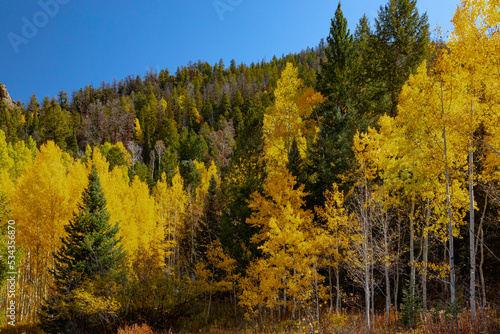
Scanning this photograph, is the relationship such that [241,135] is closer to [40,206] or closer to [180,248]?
[40,206]

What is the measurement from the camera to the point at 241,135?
74.0 ft

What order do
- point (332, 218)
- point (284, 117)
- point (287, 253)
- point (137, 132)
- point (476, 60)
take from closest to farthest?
1. point (476, 60)
2. point (332, 218)
3. point (287, 253)
4. point (284, 117)
5. point (137, 132)

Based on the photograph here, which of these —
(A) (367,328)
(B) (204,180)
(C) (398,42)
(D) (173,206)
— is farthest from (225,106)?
(A) (367,328)

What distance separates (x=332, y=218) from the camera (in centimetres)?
1312

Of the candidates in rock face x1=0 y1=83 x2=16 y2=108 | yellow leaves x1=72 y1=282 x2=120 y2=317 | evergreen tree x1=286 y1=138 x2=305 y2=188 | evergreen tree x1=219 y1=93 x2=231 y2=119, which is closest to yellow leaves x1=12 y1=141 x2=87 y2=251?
yellow leaves x1=72 y1=282 x2=120 y2=317

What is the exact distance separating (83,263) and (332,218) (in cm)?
1395

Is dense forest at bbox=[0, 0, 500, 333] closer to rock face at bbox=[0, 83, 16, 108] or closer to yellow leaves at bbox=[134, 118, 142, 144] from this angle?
yellow leaves at bbox=[134, 118, 142, 144]

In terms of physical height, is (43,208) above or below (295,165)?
below

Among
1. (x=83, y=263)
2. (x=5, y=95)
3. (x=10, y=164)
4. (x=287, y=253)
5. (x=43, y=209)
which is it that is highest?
(x=5, y=95)

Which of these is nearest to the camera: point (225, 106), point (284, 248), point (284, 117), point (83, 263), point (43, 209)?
point (284, 248)

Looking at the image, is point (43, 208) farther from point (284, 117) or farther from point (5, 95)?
point (5, 95)

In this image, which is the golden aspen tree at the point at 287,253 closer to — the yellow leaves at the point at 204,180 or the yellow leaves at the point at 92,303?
the yellow leaves at the point at 92,303

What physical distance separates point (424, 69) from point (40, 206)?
78.0 ft

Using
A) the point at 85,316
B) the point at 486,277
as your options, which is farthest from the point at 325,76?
the point at 85,316
